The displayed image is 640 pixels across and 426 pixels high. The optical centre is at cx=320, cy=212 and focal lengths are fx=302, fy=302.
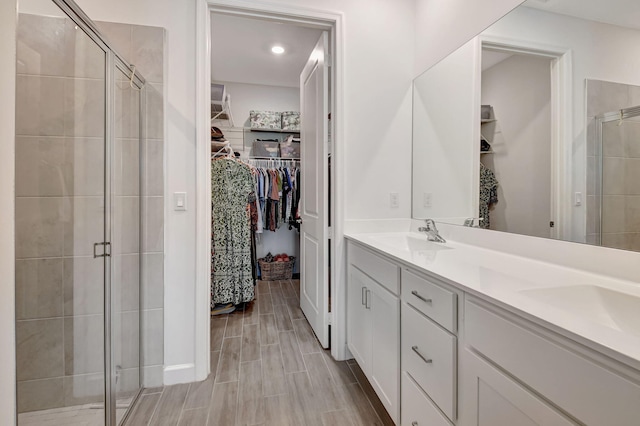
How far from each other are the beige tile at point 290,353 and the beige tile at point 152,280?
0.89 metres

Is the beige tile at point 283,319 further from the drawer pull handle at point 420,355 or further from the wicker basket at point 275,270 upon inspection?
the drawer pull handle at point 420,355

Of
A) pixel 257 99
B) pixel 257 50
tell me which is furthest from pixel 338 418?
pixel 257 99

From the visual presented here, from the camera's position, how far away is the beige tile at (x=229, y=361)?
1.88 metres

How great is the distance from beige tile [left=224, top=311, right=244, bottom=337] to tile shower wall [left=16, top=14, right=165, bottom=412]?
1.18 metres

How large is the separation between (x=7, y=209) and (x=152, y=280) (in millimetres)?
1096

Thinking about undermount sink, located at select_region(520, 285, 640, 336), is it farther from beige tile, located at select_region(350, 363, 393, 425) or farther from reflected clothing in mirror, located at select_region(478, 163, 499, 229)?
beige tile, located at select_region(350, 363, 393, 425)

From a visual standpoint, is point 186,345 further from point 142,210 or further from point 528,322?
point 528,322

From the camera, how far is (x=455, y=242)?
178cm

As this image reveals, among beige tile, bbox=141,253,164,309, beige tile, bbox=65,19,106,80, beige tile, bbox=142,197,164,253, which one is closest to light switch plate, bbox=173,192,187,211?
beige tile, bbox=142,197,164,253

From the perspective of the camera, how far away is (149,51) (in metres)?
1.75

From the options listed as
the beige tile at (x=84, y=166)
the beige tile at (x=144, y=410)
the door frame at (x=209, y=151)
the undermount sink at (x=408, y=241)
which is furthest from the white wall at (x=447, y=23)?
the beige tile at (x=144, y=410)

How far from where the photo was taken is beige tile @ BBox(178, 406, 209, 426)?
59.0 inches

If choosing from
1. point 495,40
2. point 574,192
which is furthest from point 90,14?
point 574,192

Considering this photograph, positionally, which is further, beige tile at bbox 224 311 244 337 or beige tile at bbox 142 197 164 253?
beige tile at bbox 224 311 244 337
